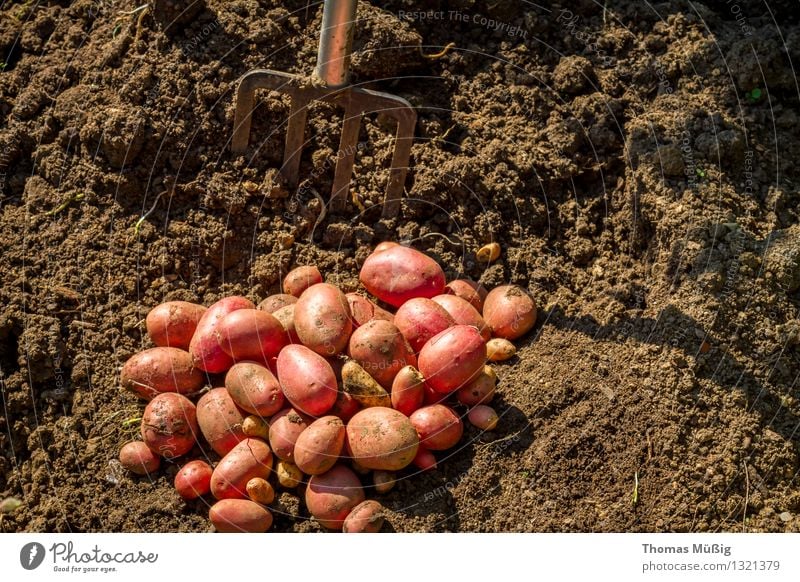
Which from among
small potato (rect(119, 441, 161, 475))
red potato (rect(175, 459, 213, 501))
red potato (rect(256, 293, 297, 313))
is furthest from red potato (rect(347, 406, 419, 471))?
small potato (rect(119, 441, 161, 475))

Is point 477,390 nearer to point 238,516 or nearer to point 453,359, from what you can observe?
point 453,359

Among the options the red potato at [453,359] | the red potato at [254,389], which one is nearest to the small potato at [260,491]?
the red potato at [254,389]

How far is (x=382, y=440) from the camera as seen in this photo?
2670 mm

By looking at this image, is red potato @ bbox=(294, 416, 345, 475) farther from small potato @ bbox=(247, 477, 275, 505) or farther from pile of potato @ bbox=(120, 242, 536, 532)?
small potato @ bbox=(247, 477, 275, 505)

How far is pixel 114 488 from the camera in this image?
2906mm

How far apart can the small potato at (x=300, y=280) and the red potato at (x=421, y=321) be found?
0.41m

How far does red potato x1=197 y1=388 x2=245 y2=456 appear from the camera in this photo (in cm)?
283

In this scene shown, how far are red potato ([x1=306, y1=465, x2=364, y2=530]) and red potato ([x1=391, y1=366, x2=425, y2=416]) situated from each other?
301 millimetres

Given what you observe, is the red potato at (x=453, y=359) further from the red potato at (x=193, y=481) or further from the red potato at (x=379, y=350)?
the red potato at (x=193, y=481)

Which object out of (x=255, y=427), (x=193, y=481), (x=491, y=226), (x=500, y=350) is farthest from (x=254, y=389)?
(x=491, y=226)

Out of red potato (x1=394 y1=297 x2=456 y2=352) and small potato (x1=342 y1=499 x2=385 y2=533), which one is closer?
small potato (x1=342 y1=499 x2=385 y2=533)

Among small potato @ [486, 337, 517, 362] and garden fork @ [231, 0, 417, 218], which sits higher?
garden fork @ [231, 0, 417, 218]

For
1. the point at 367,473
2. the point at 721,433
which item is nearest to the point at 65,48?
the point at 367,473
